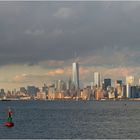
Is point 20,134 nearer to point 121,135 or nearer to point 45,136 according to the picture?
point 45,136

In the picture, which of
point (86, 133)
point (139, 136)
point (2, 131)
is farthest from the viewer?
point (2, 131)

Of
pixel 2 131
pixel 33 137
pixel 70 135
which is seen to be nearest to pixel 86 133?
pixel 70 135

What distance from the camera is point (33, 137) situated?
10106 cm

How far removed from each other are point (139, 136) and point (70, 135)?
1416 cm

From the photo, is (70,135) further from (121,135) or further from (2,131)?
(2,131)

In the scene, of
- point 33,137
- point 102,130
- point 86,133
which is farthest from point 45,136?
point 102,130

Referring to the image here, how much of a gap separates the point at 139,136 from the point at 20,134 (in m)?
26.0

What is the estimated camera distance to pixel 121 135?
10369 cm

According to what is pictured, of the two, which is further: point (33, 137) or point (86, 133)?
point (86, 133)

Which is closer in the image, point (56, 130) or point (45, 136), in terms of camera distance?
point (45, 136)

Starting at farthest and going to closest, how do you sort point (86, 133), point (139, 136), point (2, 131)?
point (2, 131) → point (86, 133) → point (139, 136)

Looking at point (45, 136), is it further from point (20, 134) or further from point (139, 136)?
point (139, 136)

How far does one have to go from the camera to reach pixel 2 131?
117m

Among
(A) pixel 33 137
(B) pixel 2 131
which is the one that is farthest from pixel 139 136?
(B) pixel 2 131
